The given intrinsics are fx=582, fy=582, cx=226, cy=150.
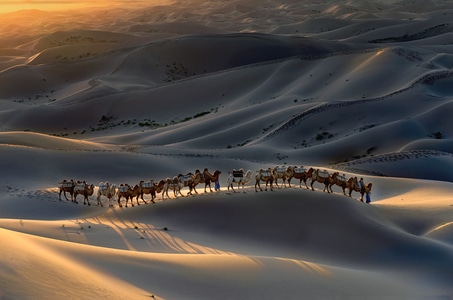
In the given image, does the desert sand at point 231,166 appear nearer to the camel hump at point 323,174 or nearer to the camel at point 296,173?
the camel at point 296,173

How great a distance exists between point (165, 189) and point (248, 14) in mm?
106081

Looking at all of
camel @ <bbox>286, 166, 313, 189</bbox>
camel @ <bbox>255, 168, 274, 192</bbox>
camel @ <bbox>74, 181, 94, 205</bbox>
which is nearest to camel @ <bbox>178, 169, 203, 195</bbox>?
camel @ <bbox>255, 168, 274, 192</bbox>

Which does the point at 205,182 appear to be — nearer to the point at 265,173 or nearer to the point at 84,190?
the point at 265,173

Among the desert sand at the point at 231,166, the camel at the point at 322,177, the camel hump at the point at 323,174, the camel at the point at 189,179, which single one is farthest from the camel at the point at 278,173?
the camel at the point at 189,179

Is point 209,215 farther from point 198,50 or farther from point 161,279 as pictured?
point 198,50

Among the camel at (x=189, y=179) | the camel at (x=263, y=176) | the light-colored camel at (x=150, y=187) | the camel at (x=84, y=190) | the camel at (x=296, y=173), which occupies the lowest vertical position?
the camel at (x=84, y=190)

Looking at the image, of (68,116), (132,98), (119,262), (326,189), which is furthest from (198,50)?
(119,262)

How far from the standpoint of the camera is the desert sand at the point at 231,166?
9.45 meters

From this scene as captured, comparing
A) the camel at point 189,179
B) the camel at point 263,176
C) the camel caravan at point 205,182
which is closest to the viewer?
the camel at point 263,176

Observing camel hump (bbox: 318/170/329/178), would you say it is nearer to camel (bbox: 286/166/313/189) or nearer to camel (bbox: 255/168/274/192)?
camel (bbox: 286/166/313/189)

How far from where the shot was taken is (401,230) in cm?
1355

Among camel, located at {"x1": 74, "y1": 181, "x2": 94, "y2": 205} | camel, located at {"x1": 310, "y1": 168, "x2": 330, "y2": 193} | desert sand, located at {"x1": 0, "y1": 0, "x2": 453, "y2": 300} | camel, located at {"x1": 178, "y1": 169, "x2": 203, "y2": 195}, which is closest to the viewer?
desert sand, located at {"x1": 0, "y1": 0, "x2": 453, "y2": 300}

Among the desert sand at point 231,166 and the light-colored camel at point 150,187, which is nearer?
the desert sand at point 231,166

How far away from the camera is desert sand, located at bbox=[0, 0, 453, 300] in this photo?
9453mm
